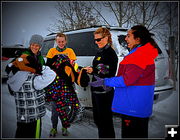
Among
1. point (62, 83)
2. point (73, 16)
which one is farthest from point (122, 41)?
point (62, 83)

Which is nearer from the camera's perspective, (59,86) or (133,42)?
(133,42)

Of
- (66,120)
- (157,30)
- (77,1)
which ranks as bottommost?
(66,120)

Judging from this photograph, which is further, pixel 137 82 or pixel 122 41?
pixel 122 41

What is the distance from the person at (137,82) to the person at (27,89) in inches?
37.4

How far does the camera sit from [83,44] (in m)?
2.98

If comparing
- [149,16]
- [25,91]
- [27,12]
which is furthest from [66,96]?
Result: [149,16]

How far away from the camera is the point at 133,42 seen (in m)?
1.80

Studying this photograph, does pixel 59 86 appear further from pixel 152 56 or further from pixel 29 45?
pixel 152 56

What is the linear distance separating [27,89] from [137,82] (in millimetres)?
1339

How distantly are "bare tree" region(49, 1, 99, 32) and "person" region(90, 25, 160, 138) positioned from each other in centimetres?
148

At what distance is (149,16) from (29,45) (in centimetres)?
259

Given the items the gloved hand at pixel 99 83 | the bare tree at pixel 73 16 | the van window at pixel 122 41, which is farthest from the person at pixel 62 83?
the van window at pixel 122 41

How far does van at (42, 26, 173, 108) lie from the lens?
107 inches

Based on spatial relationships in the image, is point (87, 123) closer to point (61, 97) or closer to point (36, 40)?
point (61, 97)
